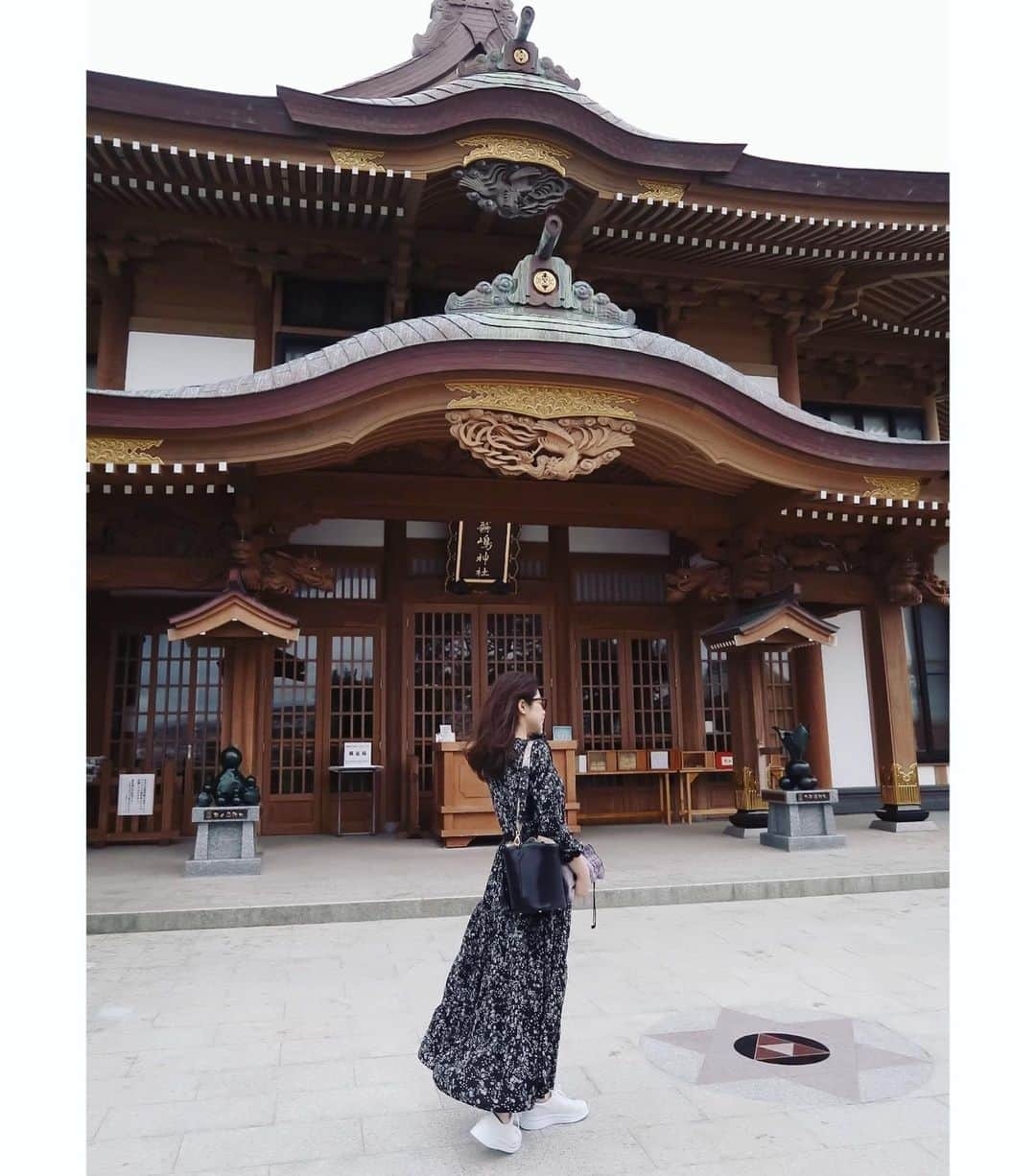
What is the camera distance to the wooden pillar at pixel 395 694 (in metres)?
10.2

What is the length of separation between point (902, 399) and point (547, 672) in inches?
260

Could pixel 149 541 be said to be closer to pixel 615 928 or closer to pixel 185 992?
pixel 185 992

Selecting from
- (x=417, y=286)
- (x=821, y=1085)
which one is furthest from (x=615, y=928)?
(x=417, y=286)

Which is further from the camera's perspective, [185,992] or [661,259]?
[661,259]

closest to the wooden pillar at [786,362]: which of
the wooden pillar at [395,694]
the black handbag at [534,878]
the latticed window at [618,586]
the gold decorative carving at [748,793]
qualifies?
the latticed window at [618,586]

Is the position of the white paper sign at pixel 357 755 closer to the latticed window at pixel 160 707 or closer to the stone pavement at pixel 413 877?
the stone pavement at pixel 413 877

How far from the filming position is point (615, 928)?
612cm

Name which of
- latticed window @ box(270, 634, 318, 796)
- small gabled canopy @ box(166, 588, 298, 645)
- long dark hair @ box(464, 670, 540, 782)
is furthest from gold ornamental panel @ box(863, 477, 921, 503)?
long dark hair @ box(464, 670, 540, 782)

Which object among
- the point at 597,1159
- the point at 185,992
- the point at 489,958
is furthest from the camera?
the point at 185,992

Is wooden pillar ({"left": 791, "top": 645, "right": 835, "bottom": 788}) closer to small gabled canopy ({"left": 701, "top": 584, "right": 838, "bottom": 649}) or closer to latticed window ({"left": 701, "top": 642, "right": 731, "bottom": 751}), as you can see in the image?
latticed window ({"left": 701, "top": 642, "right": 731, "bottom": 751})

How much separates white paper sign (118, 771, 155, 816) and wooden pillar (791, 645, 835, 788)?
745cm

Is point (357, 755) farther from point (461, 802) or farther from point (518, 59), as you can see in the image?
point (518, 59)

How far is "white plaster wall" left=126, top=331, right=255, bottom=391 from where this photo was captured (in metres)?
9.84

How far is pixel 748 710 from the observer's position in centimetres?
977
